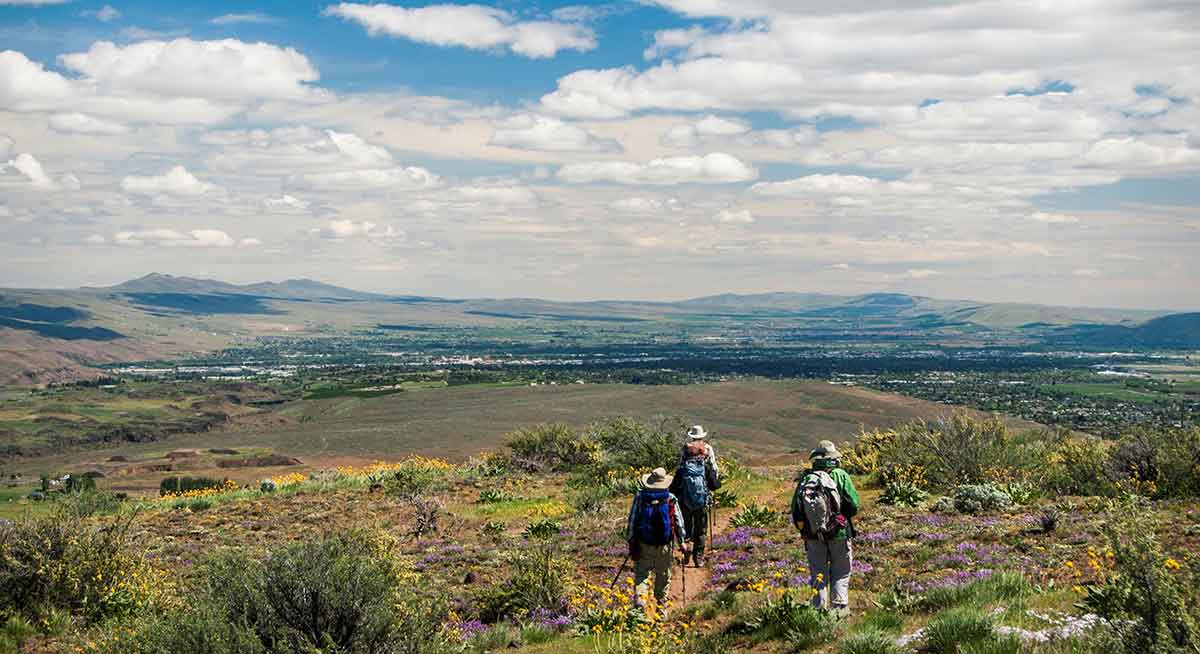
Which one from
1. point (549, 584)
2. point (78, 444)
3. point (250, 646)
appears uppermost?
point (250, 646)

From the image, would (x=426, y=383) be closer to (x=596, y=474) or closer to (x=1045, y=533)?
(x=596, y=474)

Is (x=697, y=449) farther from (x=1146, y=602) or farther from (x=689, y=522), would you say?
(x=1146, y=602)

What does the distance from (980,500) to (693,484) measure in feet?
23.2

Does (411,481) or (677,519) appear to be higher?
(677,519)

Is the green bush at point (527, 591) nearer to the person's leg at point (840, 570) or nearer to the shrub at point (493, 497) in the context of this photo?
the person's leg at point (840, 570)

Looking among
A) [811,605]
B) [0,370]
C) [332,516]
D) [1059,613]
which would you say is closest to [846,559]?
[811,605]

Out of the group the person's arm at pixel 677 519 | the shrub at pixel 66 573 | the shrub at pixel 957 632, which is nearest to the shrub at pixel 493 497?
the shrub at pixel 66 573

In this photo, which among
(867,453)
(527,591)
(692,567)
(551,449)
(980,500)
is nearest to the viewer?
(527,591)

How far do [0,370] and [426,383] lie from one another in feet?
337

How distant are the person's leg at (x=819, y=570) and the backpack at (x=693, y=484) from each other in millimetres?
2568

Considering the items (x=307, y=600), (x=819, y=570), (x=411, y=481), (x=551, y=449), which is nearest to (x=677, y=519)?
(x=819, y=570)

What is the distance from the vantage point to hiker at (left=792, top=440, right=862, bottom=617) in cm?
909

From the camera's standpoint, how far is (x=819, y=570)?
31.0ft

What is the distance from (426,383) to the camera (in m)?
150
